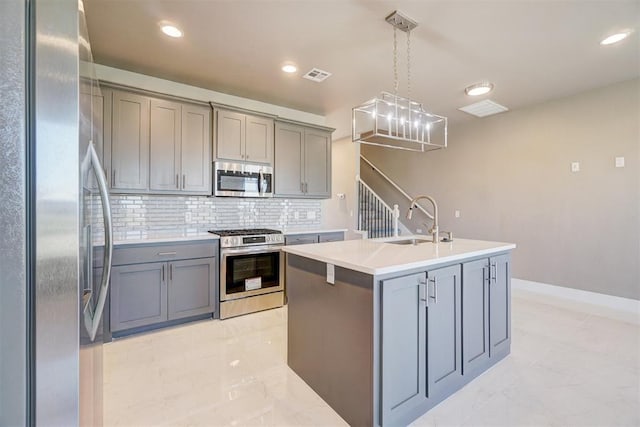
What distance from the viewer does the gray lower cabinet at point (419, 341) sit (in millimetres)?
1572

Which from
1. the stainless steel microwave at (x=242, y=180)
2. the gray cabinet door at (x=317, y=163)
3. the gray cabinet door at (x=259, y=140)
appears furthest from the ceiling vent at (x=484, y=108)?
the stainless steel microwave at (x=242, y=180)

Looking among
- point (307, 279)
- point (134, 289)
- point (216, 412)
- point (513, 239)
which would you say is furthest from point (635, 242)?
point (134, 289)

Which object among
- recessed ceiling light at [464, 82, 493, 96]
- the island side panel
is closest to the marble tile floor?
the island side panel

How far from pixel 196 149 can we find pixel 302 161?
142 centimetres

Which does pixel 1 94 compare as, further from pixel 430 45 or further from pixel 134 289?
pixel 430 45

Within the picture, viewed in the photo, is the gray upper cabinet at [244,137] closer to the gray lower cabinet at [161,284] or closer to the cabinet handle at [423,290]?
the gray lower cabinet at [161,284]

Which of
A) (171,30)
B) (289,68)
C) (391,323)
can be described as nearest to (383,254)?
(391,323)

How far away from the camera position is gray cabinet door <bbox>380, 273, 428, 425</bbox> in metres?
1.55

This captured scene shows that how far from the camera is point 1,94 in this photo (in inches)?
20.0

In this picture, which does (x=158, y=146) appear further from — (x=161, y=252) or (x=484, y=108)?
(x=484, y=108)

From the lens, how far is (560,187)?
400 cm

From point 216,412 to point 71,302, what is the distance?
1.53 meters

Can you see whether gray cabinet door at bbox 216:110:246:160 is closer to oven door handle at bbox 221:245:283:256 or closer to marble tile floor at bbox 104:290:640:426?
oven door handle at bbox 221:245:283:256

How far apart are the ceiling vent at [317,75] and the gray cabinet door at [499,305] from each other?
2.46 meters
